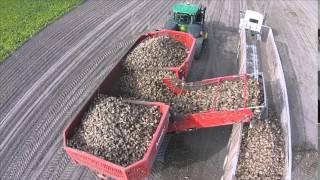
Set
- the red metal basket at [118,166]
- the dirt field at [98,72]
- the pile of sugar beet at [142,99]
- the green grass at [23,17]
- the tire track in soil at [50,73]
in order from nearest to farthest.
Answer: the red metal basket at [118,166], the pile of sugar beet at [142,99], the dirt field at [98,72], the tire track in soil at [50,73], the green grass at [23,17]

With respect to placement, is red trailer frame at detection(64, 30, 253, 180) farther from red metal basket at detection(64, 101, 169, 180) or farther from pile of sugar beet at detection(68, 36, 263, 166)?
pile of sugar beet at detection(68, 36, 263, 166)

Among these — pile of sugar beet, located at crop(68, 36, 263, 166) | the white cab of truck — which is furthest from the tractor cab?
the white cab of truck

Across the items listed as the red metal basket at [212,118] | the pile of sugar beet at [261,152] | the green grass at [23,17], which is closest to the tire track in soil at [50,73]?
the green grass at [23,17]

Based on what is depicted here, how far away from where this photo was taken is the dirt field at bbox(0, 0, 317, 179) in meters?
10.4

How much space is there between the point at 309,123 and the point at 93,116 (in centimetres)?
719

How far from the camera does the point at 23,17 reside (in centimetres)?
1709

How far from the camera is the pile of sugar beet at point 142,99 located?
8594 mm

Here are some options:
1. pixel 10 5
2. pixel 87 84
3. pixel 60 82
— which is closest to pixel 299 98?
pixel 87 84

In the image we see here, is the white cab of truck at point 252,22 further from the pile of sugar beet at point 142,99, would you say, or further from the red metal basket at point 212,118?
the red metal basket at point 212,118

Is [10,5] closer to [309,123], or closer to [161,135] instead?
[161,135]

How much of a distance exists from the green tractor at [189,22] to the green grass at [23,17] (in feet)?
20.5

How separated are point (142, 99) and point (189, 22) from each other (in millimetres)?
4960

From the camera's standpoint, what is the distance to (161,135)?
904cm

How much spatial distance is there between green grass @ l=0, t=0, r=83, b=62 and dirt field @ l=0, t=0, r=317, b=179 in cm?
41
